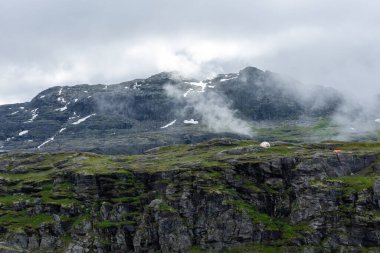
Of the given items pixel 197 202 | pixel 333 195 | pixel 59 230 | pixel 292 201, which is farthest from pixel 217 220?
pixel 59 230

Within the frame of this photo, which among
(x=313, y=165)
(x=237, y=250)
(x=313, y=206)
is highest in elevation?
(x=313, y=165)

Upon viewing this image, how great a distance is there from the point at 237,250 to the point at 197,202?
2678cm

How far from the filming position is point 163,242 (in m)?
180

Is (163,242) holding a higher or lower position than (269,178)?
lower

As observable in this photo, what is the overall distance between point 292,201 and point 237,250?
29.2 meters

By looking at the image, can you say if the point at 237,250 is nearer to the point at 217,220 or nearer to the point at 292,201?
the point at 217,220

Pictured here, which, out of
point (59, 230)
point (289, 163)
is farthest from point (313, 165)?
point (59, 230)

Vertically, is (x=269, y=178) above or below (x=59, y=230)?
above

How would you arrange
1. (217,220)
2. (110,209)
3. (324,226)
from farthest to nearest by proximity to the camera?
1. (110,209)
2. (217,220)
3. (324,226)

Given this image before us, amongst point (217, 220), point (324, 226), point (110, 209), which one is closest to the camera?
point (324, 226)

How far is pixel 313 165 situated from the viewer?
19138cm

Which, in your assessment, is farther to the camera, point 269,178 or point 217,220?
point 269,178

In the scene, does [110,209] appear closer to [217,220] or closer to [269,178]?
[217,220]

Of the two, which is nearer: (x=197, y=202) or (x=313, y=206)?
(x=313, y=206)
